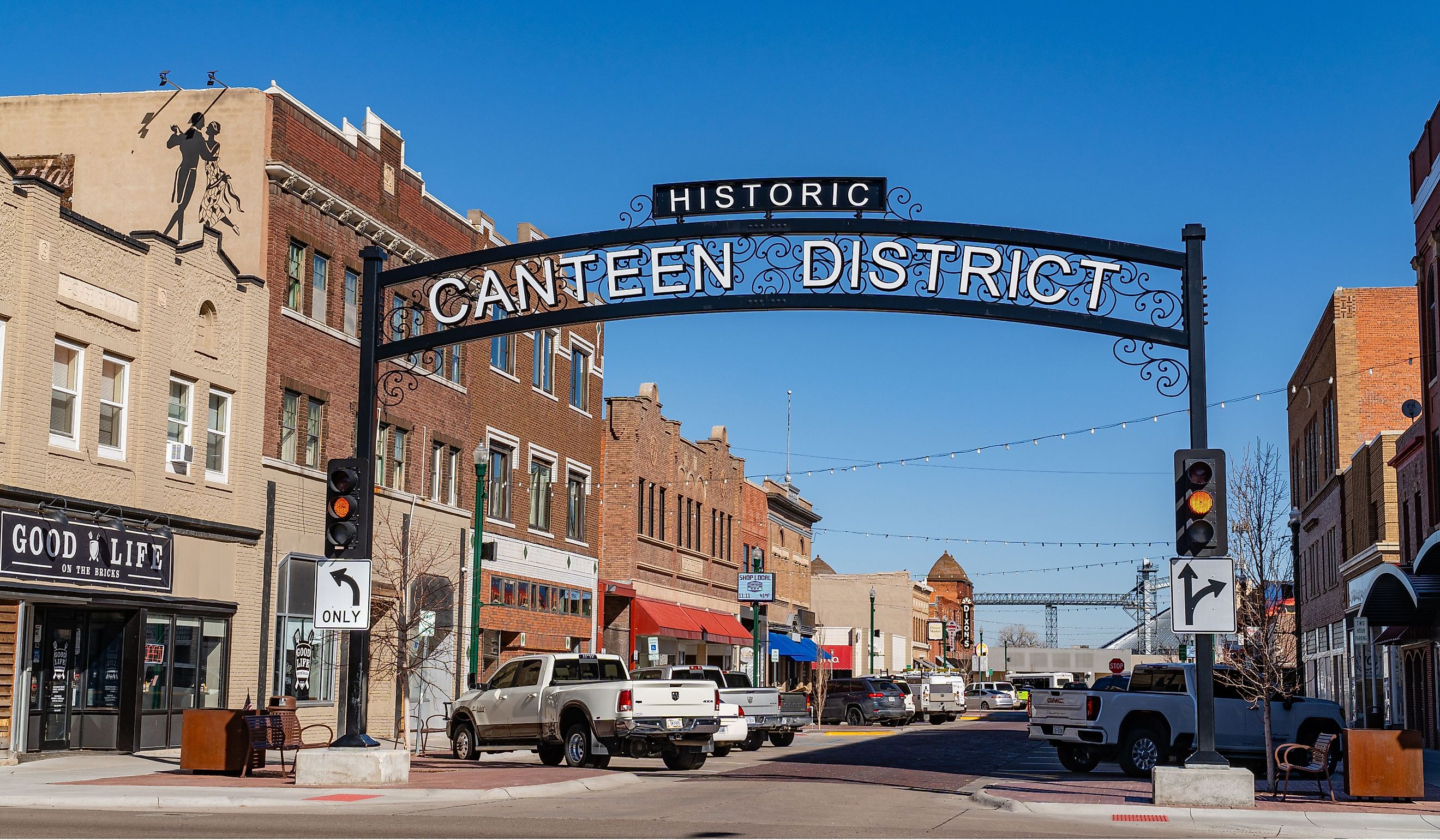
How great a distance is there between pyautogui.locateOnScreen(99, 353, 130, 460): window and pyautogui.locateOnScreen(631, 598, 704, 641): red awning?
25.3m

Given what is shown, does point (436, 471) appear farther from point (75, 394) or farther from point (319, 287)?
point (75, 394)

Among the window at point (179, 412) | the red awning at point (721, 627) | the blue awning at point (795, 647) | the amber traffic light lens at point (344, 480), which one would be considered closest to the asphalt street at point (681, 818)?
the amber traffic light lens at point (344, 480)

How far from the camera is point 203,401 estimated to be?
2772 centimetres

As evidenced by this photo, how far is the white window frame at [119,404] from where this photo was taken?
25234 millimetres

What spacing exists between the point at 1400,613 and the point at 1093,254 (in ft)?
55.6

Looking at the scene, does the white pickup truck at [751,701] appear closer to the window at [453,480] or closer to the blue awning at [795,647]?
the window at [453,480]

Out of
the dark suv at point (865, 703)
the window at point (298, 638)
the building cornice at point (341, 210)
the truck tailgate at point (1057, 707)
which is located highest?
the building cornice at point (341, 210)

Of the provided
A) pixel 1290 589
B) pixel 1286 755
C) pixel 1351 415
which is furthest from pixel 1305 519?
pixel 1286 755

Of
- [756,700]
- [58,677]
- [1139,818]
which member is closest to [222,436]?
[58,677]

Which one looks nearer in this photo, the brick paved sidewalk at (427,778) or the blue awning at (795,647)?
the brick paved sidewalk at (427,778)

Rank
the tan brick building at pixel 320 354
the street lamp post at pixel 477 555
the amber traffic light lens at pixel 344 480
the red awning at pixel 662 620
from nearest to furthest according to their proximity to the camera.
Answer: the amber traffic light lens at pixel 344 480, the tan brick building at pixel 320 354, the street lamp post at pixel 477 555, the red awning at pixel 662 620

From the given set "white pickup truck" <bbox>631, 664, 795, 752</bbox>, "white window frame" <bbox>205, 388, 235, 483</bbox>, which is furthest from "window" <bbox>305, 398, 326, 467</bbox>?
"white pickup truck" <bbox>631, 664, 795, 752</bbox>

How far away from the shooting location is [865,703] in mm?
51125

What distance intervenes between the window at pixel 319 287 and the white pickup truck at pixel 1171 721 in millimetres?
17085
